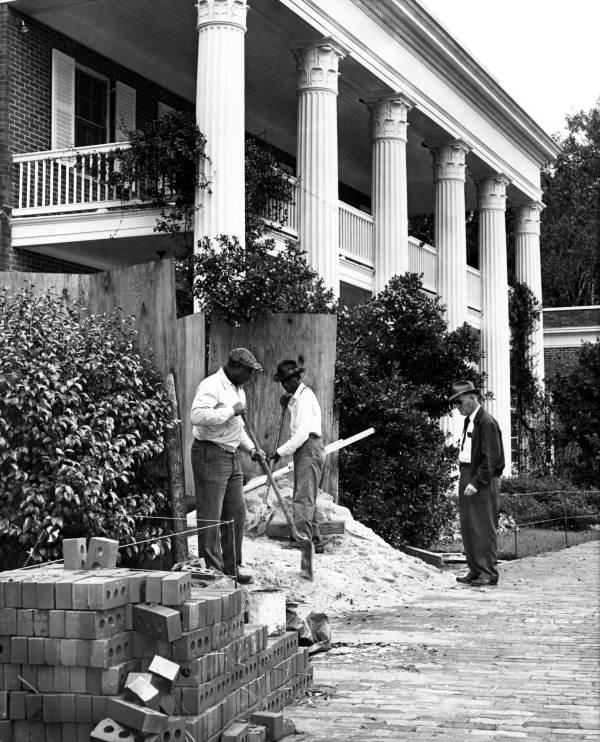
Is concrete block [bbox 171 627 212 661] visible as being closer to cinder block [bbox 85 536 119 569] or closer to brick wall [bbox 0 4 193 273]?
cinder block [bbox 85 536 119 569]

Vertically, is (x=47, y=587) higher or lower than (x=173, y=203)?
lower

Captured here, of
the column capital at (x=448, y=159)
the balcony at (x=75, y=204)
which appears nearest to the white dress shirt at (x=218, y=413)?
the balcony at (x=75, y=204)

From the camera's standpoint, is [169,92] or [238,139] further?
[169,92]

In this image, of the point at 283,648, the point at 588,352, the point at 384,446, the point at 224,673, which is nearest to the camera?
the point at 224,673

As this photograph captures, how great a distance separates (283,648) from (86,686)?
1518 millimetres

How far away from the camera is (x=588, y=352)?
86.8 ft

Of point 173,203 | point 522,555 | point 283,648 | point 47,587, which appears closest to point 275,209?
point 173,203

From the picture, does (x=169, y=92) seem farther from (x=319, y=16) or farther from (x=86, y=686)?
(x=86, y=686)

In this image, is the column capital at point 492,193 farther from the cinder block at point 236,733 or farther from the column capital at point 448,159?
the cinder block at point 236,733

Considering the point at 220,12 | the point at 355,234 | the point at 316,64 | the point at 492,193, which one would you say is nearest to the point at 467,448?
the point at 220,12

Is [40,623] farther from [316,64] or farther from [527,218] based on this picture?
[527,218]

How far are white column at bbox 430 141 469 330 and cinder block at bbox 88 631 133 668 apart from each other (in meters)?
18.4

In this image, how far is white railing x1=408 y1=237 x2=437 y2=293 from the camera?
22.2 m

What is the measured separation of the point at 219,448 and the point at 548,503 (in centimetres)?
1501
